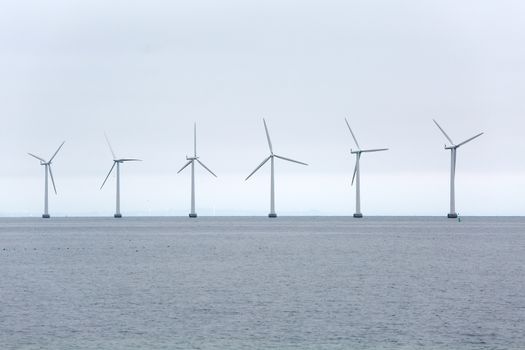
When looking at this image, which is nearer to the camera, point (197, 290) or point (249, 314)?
point (249, 314)

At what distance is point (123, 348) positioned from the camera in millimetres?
43656

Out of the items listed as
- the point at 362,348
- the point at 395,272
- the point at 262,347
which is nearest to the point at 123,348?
the point at 262,347

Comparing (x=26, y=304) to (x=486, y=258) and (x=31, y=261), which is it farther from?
(x=486, y=258)

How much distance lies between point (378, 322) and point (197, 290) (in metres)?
21.4

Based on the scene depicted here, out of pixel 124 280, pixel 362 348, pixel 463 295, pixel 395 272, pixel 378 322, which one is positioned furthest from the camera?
pixel 395 272

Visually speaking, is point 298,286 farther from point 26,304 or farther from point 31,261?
point 31,261

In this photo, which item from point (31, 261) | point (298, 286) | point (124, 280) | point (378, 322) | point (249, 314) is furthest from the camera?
point (31, 261)

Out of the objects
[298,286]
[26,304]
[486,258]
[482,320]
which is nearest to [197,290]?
[298,286]

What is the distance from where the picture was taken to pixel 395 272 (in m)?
88.6

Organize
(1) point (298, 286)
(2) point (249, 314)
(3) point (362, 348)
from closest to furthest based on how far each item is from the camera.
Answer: (3) point (362, 348), (2) point (249, 314), (1) point (298, 286)

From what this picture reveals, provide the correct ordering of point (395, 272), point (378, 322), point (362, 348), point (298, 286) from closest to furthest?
point (362, 348)
point (378, 322)
point (298, 286)
point (395, 272)

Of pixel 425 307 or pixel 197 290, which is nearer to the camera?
pixel 425 307

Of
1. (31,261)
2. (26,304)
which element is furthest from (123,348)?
(31,261)

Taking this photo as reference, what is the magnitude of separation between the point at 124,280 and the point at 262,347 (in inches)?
1517
